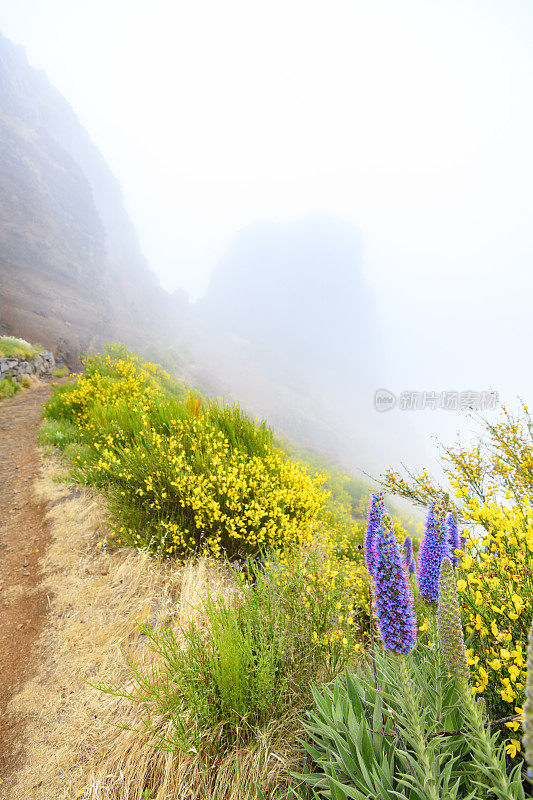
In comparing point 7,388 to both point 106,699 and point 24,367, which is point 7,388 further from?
point 106,699

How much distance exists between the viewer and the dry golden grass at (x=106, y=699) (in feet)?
6.39

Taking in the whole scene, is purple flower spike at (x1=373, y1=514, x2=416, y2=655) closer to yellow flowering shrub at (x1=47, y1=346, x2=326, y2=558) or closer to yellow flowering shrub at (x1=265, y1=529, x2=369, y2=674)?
yellow flowering shrub at (x1=265, y1=529, x2=369, y2=674)

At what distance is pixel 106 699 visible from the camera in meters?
2.61

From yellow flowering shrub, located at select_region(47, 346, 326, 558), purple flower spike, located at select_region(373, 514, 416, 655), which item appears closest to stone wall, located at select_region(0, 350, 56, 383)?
yellow flowering shrub, located at select_region(47, 346, 326, 558)

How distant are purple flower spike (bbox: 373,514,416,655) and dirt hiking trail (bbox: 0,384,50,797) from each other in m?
2.84

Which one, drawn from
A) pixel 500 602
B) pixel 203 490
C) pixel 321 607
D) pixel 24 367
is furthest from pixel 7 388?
pixel 500 602

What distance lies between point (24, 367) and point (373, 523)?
17.5m

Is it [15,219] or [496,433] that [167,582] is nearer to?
[496,433]

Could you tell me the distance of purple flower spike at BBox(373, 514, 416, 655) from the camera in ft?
4.83

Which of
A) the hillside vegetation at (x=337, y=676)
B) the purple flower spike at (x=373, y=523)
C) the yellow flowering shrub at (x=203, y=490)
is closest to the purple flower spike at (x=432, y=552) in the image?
the hillside vegetation at (x=337, y=676)

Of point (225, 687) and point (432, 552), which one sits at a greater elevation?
point (432, 552)

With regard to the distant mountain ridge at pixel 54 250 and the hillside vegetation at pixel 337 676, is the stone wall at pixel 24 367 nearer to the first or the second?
the distant mountain ridge at pixel 54 250

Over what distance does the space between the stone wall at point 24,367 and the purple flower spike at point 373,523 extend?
52.0ft

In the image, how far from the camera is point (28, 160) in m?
54.2
